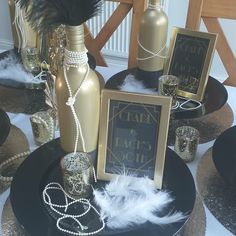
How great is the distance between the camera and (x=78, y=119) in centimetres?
73

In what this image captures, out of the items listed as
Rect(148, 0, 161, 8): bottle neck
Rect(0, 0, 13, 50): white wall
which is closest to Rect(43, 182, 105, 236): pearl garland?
Rect(148, 0, 161, 8): bottle neck

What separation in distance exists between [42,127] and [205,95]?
45 centimetres

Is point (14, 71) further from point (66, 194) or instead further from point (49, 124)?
point (66, 194)

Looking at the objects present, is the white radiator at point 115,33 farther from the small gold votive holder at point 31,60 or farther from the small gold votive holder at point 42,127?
the small gold votive holder at point 42,127

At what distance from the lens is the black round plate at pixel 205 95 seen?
968 millimetres

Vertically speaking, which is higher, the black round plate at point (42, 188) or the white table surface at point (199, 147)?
the black round plate at point (42, 188)

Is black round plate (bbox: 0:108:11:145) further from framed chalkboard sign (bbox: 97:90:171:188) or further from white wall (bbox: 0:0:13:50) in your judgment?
white wall (bbox: 0:0:13:50)

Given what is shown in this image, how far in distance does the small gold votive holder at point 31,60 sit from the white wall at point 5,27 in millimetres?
1812

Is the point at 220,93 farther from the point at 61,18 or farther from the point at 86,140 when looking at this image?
the point at 61,18

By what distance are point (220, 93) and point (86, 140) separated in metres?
0.47

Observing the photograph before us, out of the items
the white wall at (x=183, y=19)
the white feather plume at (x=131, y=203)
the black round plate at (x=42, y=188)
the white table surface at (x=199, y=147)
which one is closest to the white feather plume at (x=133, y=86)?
the white table surface at (x=199, y=147)

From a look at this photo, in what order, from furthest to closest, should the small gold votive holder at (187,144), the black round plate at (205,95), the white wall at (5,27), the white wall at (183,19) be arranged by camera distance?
the white wall at (5,27)
the white wall at (183,19)
the black round plate at (205,95)
the small gold votive holder at (187,144)

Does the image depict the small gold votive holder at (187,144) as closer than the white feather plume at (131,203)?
No

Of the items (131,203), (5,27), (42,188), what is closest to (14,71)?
(42,188)
